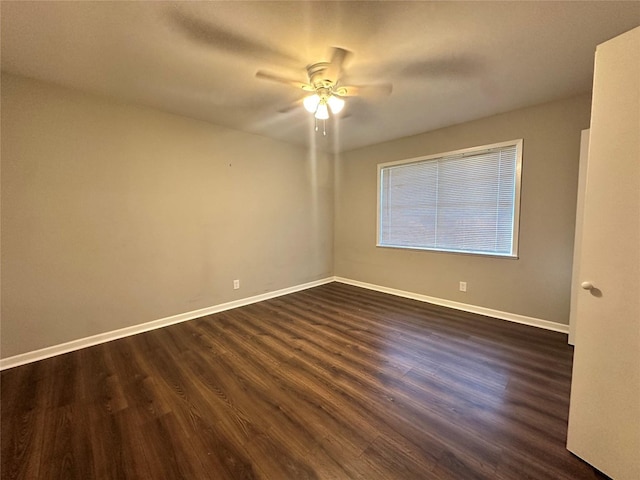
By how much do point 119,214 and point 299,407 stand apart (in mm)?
2589

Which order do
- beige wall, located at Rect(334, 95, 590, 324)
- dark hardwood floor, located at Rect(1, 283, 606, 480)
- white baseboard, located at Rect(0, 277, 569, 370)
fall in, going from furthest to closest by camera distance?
1. beige wall, located at Rect(334, 95, 590, 324)
2. white baseboard, located at Rect(0, 277, 569, 370)
3. dark hardwood floor, located at Rect(1, 283, 606, 480)

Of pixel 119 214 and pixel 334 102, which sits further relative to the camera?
pixel 119 214

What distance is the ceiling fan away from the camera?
1949mm

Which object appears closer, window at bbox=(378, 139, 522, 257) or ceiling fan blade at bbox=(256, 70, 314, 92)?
ceiling fan blade at bbox=(256, 70, 314, 92)

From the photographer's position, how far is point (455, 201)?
11.3 ft

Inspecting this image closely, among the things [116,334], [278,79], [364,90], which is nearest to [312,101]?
[278,79]

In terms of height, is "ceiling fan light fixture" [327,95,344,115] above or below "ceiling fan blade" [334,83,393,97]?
below

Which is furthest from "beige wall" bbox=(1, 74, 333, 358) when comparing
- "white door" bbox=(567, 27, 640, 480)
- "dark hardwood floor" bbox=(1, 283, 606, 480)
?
"white door" bbox=(567, 27, 640, 480)

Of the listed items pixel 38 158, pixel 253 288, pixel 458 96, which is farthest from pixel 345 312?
pixel 38 158

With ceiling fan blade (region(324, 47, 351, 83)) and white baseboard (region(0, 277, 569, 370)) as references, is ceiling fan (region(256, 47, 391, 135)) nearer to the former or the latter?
ceiling fan blade (region(324, 47, 351, 83))

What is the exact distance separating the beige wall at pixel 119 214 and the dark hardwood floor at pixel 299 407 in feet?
1.54

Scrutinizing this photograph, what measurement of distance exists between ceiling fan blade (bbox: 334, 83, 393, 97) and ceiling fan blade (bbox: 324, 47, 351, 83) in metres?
0.18

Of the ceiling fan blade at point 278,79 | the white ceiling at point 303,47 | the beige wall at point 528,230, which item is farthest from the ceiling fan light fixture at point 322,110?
the beige wall at point 528,230

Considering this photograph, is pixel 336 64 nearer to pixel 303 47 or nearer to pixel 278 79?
pixel 303 47
